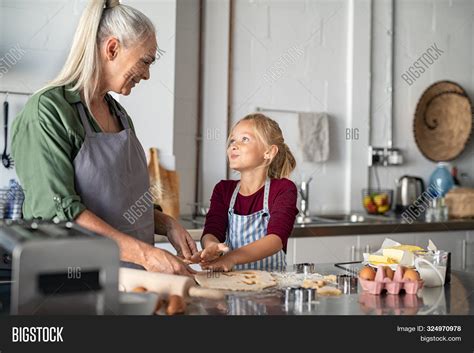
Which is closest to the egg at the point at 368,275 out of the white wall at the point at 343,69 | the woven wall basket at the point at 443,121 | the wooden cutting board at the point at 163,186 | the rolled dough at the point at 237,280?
the rolled dough at the point at 237,280

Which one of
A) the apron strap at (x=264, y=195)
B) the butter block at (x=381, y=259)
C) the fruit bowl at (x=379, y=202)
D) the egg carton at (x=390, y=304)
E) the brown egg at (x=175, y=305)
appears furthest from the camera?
the fruit bowl at (x=379, y=202)

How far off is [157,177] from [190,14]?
96 centimetres

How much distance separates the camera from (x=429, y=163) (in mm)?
4266

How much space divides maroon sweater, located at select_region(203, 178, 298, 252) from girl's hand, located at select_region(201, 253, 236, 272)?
0.26 meters

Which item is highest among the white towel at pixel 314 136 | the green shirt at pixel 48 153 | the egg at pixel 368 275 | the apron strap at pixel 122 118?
the white towel at pixel 314 136

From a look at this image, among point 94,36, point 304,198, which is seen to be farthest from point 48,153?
point 304,198

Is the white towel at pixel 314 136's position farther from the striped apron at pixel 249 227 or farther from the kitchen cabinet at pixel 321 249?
the striped apron at pixel 249 227

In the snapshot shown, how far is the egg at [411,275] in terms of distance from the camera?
1.45 meters

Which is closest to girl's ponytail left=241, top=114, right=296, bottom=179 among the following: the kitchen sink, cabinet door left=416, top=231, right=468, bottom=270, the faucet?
the kitchen sink

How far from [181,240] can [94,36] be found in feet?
2.00

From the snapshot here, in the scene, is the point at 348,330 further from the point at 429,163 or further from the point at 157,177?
the point at 429,163

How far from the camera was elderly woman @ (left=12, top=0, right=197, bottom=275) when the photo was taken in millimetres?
1417

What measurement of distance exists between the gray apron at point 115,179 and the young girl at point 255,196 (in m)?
0.33

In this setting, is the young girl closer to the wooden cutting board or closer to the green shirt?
the green shirt
